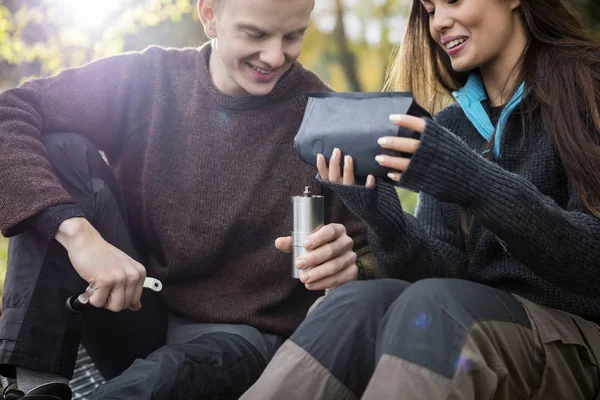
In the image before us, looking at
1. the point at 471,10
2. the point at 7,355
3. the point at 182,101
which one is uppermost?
the point at 471,10

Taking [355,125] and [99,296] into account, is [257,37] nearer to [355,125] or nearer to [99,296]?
Answer: [355,125]

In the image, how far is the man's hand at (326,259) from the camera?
1.93 m

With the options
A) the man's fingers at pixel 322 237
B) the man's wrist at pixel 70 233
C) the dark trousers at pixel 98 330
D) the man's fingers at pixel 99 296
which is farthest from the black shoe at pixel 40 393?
the man's fingers at pixel 322 237

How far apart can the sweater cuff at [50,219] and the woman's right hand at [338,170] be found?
2.39 ft

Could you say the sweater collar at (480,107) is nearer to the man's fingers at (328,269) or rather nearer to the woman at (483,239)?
the woman at (483,239)

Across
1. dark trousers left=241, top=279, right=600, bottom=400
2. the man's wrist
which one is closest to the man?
the man's wrist

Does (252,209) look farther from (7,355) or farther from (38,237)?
(7,355)

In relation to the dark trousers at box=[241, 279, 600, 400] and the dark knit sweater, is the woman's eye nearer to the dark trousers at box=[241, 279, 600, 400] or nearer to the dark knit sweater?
the dark knit sweater

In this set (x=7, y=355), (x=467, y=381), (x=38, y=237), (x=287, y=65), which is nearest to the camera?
(x=467, y=381)

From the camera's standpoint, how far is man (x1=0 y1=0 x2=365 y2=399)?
6.62 feet

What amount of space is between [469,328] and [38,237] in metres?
1.22

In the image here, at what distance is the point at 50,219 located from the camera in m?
1.98

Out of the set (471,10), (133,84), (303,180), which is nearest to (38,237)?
(133,84)

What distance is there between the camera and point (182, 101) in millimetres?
2438
